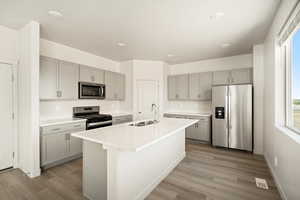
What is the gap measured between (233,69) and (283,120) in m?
2.21

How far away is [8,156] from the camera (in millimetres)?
2631

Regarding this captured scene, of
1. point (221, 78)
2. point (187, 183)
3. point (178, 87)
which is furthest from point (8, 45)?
point (221, 78)

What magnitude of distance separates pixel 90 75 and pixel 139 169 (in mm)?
2811

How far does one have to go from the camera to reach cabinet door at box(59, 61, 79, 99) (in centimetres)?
312

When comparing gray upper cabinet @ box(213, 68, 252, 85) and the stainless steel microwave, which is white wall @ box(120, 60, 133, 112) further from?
gray upper cabinet @ box(213, 68, 252, 85)

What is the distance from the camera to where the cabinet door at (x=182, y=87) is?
188 inches

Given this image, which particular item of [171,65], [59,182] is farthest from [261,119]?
[59,182]

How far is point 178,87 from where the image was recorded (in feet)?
16.1

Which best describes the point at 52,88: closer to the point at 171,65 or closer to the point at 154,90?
the point at 154,90

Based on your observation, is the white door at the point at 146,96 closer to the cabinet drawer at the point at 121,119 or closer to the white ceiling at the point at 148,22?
the cabinet drawer at the point at 121,119

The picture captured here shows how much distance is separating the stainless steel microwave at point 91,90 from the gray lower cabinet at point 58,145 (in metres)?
0.77

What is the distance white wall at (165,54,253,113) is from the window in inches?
90.7

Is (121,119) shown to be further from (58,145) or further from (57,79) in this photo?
(57,79)

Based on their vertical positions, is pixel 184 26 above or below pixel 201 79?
above
